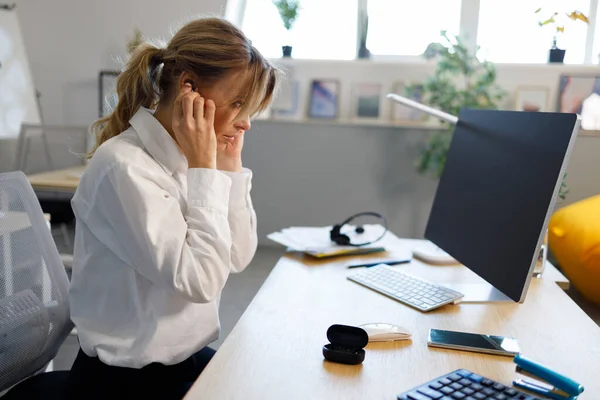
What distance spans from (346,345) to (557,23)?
3.71 m

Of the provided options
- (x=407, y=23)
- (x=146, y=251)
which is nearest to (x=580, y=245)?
(x=407, y=23)

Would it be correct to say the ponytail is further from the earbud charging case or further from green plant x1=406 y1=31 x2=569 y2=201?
green plant x1=406 y1=31 x2=569 y2=201

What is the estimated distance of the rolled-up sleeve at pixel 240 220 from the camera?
136cm

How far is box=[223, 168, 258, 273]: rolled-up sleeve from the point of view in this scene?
4.47 feet

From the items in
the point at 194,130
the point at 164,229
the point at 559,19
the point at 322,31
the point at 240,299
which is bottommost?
the point at 240,299

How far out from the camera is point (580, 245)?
304cm

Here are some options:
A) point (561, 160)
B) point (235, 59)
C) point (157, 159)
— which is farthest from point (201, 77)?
point (561, 160)

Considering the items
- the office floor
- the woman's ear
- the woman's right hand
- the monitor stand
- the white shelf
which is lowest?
the office floor

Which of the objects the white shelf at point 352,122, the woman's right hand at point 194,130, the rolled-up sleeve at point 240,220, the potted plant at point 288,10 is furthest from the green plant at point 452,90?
the woman's right hand at point 194,130

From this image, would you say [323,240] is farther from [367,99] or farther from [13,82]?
[13,82]

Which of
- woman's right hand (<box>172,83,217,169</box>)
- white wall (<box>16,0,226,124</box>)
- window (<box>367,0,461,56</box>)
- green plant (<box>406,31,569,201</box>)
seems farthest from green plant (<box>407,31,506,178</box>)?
woman's right hand (<box>172,83,217,169</box>)

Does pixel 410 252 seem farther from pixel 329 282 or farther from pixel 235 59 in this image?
pixel 235 59

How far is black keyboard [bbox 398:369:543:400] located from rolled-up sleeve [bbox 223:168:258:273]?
644 mm

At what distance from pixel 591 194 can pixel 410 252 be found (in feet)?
8.99
